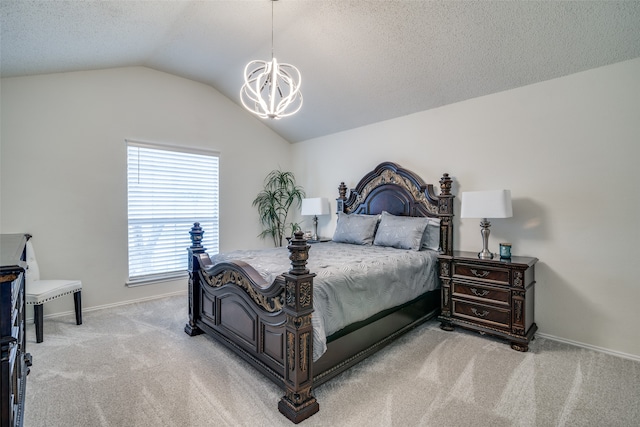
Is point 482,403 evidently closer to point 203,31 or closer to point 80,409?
point 80,409

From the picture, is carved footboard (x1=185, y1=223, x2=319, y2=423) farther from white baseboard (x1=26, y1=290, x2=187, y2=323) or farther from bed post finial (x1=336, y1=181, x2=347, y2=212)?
bed post finial (x1=336, y1=181, x2=347, y2=212)

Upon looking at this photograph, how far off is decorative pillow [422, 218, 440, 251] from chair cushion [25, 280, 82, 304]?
3979 mm

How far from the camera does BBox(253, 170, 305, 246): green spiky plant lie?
5.43 m

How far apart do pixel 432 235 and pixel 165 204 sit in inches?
146

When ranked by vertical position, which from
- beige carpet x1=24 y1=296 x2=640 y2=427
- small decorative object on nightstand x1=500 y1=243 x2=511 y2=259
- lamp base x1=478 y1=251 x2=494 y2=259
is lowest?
beige carpet x1=24 y1=296 x2=640 y2=427

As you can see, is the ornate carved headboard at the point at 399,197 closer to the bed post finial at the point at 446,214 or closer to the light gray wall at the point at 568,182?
the bed post finial at the point at 446,214

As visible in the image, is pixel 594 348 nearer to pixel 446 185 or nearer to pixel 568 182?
pixel 568 182

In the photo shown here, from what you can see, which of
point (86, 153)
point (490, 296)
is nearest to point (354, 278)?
point (490, 296)

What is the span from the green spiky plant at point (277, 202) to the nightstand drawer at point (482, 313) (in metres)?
2.96

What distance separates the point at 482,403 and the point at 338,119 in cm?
390

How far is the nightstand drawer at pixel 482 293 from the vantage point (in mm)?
2871

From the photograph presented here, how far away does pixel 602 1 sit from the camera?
2.24m

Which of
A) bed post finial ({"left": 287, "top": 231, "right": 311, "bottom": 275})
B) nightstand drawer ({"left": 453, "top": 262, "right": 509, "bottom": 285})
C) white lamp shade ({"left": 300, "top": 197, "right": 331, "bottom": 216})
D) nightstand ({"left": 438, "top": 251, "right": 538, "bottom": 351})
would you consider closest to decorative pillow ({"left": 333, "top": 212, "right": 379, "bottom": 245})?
white lamp shade ({"left": 300, "top": 197, "right": 331, "bottom": 216})

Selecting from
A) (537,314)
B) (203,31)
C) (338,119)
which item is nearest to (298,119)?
(338,119)
